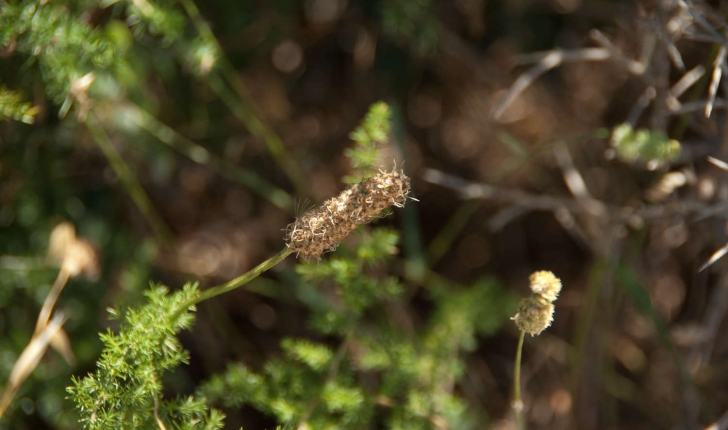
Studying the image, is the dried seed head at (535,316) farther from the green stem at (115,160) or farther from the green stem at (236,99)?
the green stem at (115,160)

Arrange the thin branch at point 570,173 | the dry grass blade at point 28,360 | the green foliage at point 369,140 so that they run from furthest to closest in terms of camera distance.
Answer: the thin branch at point 570,173
the dry grass blade at point 28,360
the green foliage at point 369,140

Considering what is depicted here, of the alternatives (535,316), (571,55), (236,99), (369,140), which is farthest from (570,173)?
(236,99)

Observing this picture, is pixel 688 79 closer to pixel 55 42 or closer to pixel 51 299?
pixel 55 42

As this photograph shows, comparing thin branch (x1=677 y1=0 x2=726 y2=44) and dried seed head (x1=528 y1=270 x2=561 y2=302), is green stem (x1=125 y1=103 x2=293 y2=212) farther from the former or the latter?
thin branch (x1=677 y1=0 x2=726 y2=44)

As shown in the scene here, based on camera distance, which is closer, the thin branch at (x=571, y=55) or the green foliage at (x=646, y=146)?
the green foliage at (x=646, y=146)

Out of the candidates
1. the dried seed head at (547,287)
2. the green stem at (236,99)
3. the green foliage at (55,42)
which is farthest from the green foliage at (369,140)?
the green foliage at (55,42)

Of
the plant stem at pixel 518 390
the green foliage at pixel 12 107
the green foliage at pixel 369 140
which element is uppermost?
the green foliage at pixel 12 107

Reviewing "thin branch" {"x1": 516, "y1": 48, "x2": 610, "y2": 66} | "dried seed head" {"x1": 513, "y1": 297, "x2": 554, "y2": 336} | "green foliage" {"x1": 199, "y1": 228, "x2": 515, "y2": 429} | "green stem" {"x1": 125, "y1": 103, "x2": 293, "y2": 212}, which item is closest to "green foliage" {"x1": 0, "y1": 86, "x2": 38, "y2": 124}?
"green stem" {"x1": 125, "y1": 103, "x2": 293, "y2": 212}
